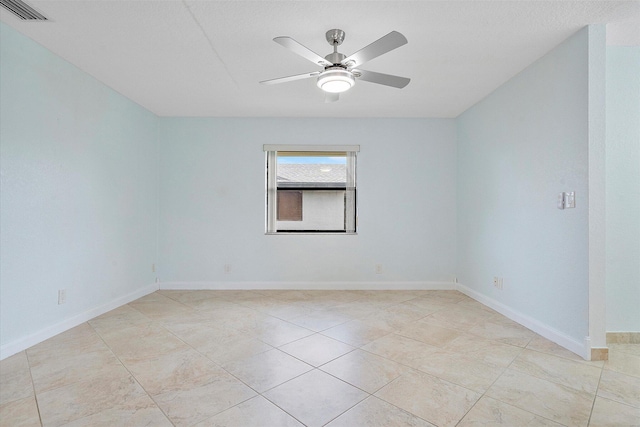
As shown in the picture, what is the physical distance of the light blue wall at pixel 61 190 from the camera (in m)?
2.36

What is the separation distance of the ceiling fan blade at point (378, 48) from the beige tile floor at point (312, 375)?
2.11 m

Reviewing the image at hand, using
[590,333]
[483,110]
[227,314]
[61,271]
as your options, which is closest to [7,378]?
[61,271]

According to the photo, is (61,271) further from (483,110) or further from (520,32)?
(483,110)

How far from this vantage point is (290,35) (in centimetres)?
238

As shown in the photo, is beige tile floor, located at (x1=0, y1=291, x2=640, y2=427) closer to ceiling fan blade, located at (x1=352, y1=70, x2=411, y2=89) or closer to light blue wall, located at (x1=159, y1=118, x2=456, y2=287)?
light blue wall, located at (x1=159, y1=118, x2=456, y2=287)

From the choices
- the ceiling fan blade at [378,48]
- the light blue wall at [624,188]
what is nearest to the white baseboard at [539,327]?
the light blue wall at [624,188]

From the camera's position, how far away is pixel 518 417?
64.0 inches

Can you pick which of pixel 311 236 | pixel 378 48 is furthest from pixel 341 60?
pixel 311 236

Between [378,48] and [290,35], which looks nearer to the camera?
[378,48]

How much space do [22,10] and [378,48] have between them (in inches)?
95.1

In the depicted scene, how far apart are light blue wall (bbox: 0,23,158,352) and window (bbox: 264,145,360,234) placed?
5.80 feet

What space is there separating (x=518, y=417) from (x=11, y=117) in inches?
153

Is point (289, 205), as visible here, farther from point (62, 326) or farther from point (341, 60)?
point (62, 326)

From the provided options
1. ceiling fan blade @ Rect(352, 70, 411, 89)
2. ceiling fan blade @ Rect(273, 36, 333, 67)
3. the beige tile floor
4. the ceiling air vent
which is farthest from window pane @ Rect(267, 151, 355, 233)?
the ceiling air vent
